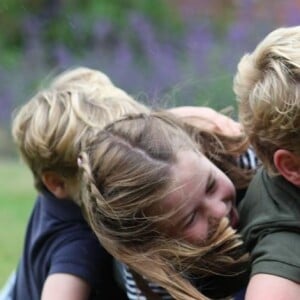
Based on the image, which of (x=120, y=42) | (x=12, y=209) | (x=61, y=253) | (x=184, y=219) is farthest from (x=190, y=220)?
(x=120, y=42)

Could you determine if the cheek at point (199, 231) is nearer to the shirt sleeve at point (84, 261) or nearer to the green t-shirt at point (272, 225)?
the green t-shirt at point (272, 225)

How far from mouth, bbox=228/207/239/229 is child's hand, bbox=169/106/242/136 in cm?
22

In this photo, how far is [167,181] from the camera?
191cm

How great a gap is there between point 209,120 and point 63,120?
1.00ft

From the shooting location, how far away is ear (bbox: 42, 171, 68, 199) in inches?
88.6

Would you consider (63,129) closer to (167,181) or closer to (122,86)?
(167,181)

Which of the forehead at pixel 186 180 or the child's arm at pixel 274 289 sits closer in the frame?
the child's arm at pixel 274 289

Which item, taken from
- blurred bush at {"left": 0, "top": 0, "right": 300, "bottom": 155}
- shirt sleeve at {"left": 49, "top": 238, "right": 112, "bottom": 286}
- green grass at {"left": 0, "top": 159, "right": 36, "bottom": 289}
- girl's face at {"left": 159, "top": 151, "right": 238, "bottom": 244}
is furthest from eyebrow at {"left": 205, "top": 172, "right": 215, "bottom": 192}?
blurred bush at {"left": 0, "top": 0, "right": 300, "bottom": 155}

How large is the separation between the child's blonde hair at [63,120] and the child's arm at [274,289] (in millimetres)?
556

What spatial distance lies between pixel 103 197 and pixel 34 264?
0.43 meters

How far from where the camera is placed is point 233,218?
199 cm

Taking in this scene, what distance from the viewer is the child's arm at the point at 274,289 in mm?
1754

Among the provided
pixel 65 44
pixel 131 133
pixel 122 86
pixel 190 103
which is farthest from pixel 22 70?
pixel 131 133

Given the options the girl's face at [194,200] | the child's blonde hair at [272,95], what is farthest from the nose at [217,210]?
the child's blonde hair at [272,95]
